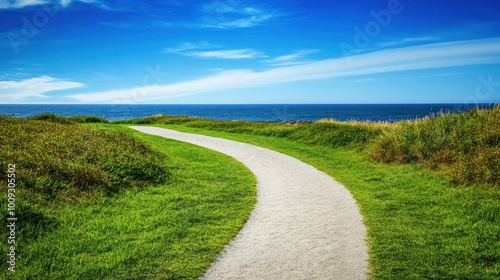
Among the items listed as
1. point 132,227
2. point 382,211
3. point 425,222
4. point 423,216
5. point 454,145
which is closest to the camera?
point 132,227

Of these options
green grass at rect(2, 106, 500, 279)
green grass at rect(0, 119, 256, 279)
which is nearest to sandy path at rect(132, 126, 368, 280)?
green grass at rect(2, 106, 500, 279)

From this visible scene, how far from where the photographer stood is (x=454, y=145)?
528 inches

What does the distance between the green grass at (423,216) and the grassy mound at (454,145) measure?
0.52 ft

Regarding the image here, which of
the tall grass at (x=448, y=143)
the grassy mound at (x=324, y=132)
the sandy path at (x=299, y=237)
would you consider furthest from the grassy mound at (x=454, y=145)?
the sandy path at (x=299, y=237)

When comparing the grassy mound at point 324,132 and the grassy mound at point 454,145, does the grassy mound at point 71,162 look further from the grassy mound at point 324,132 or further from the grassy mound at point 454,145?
the grassy mound at point 324,132

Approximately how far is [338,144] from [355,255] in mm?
14655

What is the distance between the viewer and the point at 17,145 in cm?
1223

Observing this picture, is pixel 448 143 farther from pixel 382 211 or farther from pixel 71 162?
pixel 71 162

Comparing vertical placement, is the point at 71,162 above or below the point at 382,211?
above

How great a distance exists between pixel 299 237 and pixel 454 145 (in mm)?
9552

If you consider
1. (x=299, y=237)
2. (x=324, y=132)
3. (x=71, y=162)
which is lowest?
(x=299, y=237)

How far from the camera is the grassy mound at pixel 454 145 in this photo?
11.1m

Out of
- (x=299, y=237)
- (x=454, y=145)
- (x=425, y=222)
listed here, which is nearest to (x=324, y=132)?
(x=454, y=145)

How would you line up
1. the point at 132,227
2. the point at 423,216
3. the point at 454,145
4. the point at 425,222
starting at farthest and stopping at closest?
the point at 454,145 → the point at 423,216 → the point at 425,222 → the point at 132,227
